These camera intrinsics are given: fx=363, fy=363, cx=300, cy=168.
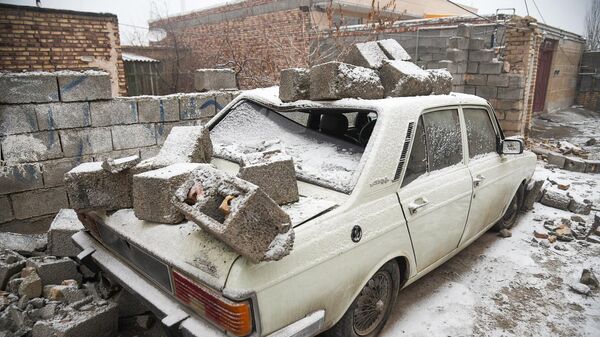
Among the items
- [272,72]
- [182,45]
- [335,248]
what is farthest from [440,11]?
[335,248]

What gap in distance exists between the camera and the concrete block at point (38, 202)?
3773 millimetres

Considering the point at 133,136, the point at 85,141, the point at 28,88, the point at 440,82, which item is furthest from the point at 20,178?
the point at 440,82

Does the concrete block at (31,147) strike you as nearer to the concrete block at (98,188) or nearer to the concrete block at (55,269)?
the concrete block at (55,269)

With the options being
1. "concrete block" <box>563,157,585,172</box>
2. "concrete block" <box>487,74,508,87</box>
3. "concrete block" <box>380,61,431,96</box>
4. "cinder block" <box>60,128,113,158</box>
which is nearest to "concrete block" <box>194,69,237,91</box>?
"cinder block" <box>60,128,113,158</box>

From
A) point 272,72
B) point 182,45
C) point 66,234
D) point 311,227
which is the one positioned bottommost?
point 66,234

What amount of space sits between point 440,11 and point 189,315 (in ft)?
82.3

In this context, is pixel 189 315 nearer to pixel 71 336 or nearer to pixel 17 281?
pixel 71 336

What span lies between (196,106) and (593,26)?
36033 mm

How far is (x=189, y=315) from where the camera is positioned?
1907 millimetres

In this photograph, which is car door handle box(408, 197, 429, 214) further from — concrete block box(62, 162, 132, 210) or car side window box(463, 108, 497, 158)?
concrete block box(62, 162, 132, 210)

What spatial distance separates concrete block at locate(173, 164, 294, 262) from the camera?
1649mm

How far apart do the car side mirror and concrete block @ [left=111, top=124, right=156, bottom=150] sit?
160 inches

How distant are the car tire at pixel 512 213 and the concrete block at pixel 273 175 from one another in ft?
11.1

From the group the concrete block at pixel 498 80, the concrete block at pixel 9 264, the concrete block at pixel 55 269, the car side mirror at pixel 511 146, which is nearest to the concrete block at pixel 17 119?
the concrete block at pixel 9 264
